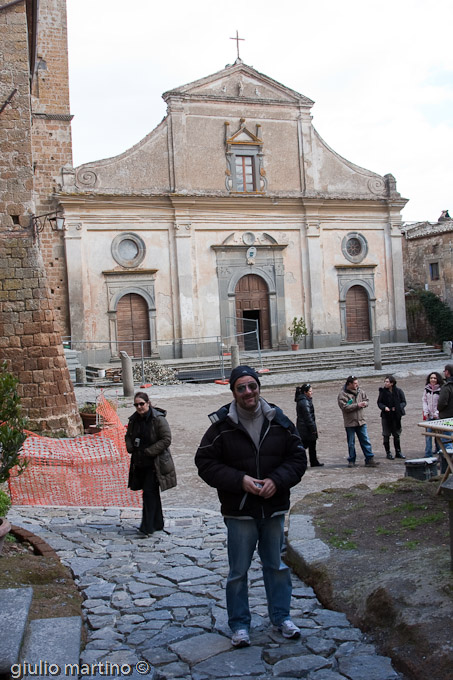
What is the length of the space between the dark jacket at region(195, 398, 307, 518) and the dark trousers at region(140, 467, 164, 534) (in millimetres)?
2689

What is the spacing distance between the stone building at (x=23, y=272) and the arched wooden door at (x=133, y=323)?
41.2 feet

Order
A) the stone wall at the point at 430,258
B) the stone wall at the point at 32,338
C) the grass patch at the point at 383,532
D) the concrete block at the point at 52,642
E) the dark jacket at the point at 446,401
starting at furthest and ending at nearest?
1. the stone wall at the point at 430,258
2. the stone wall at the point at 32,338
3. the dark jacket at the point at 446,401
4. the grass patch at the point at 383,532
5. the concrete block at the point at 52,642

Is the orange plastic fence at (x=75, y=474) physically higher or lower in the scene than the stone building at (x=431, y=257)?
lower

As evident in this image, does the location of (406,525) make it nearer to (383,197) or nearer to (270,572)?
(270,572)

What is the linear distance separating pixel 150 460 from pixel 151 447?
0.14m

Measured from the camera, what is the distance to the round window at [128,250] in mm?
24688

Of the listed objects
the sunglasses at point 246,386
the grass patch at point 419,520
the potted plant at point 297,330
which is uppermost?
the potted plant at point 297,330

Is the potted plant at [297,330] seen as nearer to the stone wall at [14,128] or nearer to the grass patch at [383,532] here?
the stone wall at [14,128]

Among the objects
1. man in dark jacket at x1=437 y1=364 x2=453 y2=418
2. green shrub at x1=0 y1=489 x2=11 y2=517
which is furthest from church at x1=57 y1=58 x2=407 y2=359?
green shrub at x1=0 y1=489 x2=11 y2=517

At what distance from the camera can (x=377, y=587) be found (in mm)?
4055

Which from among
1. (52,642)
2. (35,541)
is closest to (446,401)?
(35,541)

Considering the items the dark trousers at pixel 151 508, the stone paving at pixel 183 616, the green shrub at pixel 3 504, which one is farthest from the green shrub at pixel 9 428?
the dark trousers at pixel 151 508

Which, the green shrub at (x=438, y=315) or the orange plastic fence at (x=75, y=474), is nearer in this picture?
the orange plastic fence at (x=75, y=474)

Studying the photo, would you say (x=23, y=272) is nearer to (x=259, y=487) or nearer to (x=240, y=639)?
(x=259, y=487)
